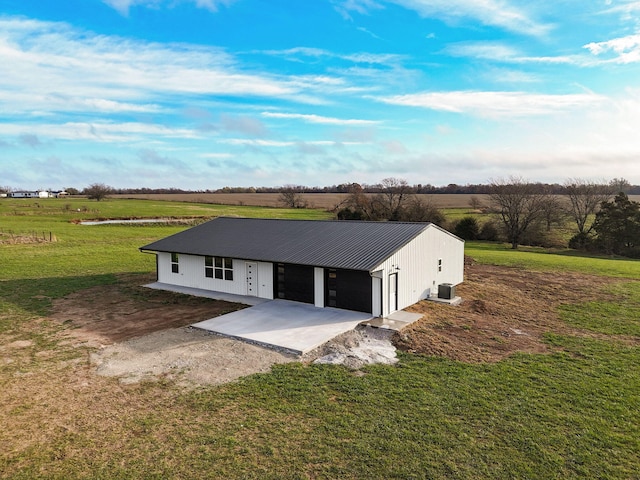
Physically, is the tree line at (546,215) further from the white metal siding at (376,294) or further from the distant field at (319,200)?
the white metal siding at (376,294)

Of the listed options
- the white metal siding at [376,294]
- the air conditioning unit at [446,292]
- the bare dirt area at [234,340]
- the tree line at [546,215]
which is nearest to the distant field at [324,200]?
the tree line at [546,215]

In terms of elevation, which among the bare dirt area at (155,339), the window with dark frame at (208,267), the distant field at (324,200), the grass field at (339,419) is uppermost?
the distant field at (324,200)

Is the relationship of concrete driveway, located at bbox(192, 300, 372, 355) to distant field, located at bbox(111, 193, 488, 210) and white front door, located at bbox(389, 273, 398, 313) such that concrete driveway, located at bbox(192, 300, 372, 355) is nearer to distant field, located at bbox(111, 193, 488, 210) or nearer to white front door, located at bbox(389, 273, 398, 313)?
white front door, located at bbox(389, 273, 398, 313)

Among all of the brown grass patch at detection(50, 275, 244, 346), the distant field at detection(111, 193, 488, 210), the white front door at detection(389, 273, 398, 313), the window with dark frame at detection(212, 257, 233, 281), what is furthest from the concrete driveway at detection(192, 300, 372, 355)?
the distant field at detection(111, 193, 488, 210)

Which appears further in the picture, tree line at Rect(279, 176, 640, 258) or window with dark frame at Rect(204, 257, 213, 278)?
tree line at Rect(279, 176, 640, 258)

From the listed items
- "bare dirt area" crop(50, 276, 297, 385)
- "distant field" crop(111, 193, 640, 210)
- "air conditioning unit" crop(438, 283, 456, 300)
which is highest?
"distant field" crop(111, 193, 640, 210)

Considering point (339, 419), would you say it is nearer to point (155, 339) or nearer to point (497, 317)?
point (155, 339)

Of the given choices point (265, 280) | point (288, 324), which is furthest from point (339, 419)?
point (265, 280)
